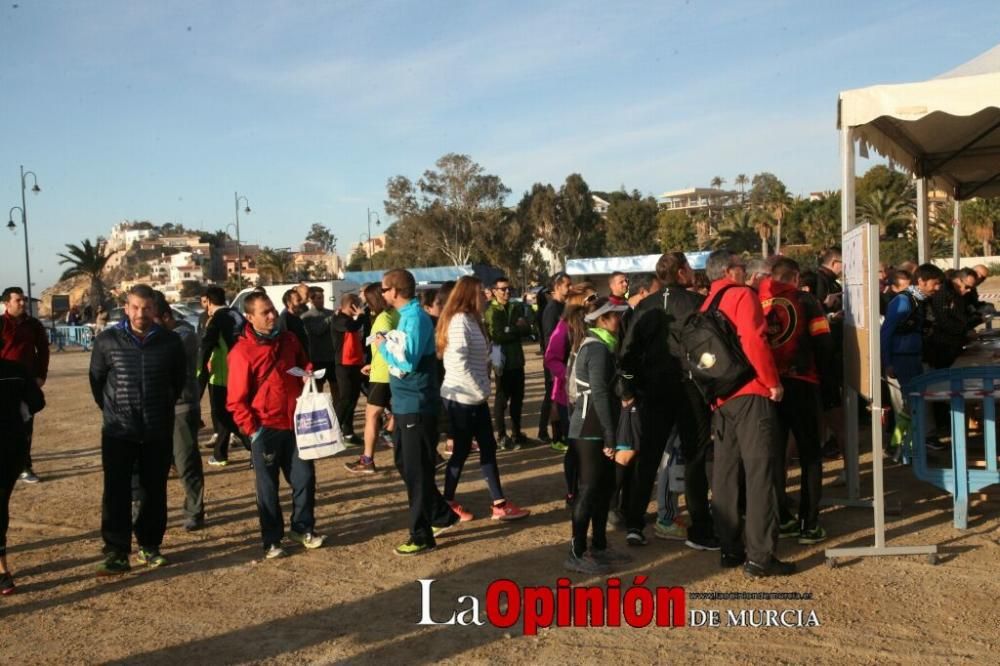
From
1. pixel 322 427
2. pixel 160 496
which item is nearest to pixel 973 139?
pixel 322 427

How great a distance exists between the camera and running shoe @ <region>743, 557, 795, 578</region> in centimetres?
491

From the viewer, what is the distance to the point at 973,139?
940 cm

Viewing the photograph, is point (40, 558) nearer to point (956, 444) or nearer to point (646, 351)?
point (646, 351)

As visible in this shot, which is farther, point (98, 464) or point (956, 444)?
point (98, 464)

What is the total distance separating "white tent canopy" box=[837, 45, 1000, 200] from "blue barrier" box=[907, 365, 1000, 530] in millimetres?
1746

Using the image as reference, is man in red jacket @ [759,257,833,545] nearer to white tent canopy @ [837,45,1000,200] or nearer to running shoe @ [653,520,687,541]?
running shoe @ [653,520,687,541]

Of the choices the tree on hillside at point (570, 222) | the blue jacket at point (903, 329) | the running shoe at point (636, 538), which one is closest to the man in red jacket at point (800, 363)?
the running shoe at point (636, 538)

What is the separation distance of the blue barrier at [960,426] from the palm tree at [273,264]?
232 feet

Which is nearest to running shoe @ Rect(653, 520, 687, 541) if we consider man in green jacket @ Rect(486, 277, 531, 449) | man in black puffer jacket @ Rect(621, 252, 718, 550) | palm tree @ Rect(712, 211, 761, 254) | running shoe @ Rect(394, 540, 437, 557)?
man in black puffer jacket @ Rect(621, 252, 718, 550)

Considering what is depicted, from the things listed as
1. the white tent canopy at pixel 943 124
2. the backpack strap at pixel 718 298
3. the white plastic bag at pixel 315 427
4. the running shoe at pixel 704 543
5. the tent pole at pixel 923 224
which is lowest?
the running shoe at pixel 704 543

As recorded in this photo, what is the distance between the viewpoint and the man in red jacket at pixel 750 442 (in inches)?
189

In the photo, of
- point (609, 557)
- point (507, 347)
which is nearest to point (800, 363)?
point (609, 557)

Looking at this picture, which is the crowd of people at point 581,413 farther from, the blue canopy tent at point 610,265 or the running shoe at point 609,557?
the blue canopy tent at point 610,265

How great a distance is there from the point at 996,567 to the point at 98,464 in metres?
8.62
